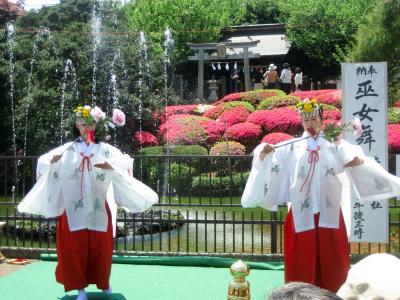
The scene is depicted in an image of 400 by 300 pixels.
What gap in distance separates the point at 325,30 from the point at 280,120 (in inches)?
396

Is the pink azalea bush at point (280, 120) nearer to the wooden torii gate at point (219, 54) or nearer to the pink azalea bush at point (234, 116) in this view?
the pink azalea bush at point (234, 116)

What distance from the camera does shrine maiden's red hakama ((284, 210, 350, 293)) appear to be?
164 inches

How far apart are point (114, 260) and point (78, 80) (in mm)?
8635

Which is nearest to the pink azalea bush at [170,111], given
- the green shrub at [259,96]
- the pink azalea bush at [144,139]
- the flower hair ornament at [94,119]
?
the pink azalea bush at [144,139]

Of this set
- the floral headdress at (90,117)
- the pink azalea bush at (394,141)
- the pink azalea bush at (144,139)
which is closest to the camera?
the floral headdress at (90,117)

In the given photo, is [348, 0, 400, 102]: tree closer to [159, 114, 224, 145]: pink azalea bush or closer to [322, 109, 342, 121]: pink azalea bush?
[322, 109, 342, 121]: pink azalea bush

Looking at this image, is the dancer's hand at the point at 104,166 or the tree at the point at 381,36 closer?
the dancer's hand at the point at 104,166

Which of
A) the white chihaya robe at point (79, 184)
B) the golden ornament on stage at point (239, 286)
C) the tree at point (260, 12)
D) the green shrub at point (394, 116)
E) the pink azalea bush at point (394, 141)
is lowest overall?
the golden ornament on stage at point (239, 286)

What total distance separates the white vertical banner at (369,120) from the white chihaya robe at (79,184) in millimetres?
2025

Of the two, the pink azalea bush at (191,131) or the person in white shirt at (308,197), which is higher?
the pink azalea bush at (191,131)

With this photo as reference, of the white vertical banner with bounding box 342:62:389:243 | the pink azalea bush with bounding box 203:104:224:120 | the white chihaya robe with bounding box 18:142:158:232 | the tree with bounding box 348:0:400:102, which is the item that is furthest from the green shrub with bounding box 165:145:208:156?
the white chihaya robe with bounding box 18:142:158:232

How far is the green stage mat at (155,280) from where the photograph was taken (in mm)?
4914

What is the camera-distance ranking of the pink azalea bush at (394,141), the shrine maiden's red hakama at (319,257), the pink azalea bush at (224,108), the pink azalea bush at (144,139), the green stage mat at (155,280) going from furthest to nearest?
the pink azalea bush at (224,108)
the pink azalea bush at (144,139)
the pink azalea bush at (394,141)
the green stage mat at (155,280)
the shrine maiden's red hakama at (319,257)

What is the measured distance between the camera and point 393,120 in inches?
551
